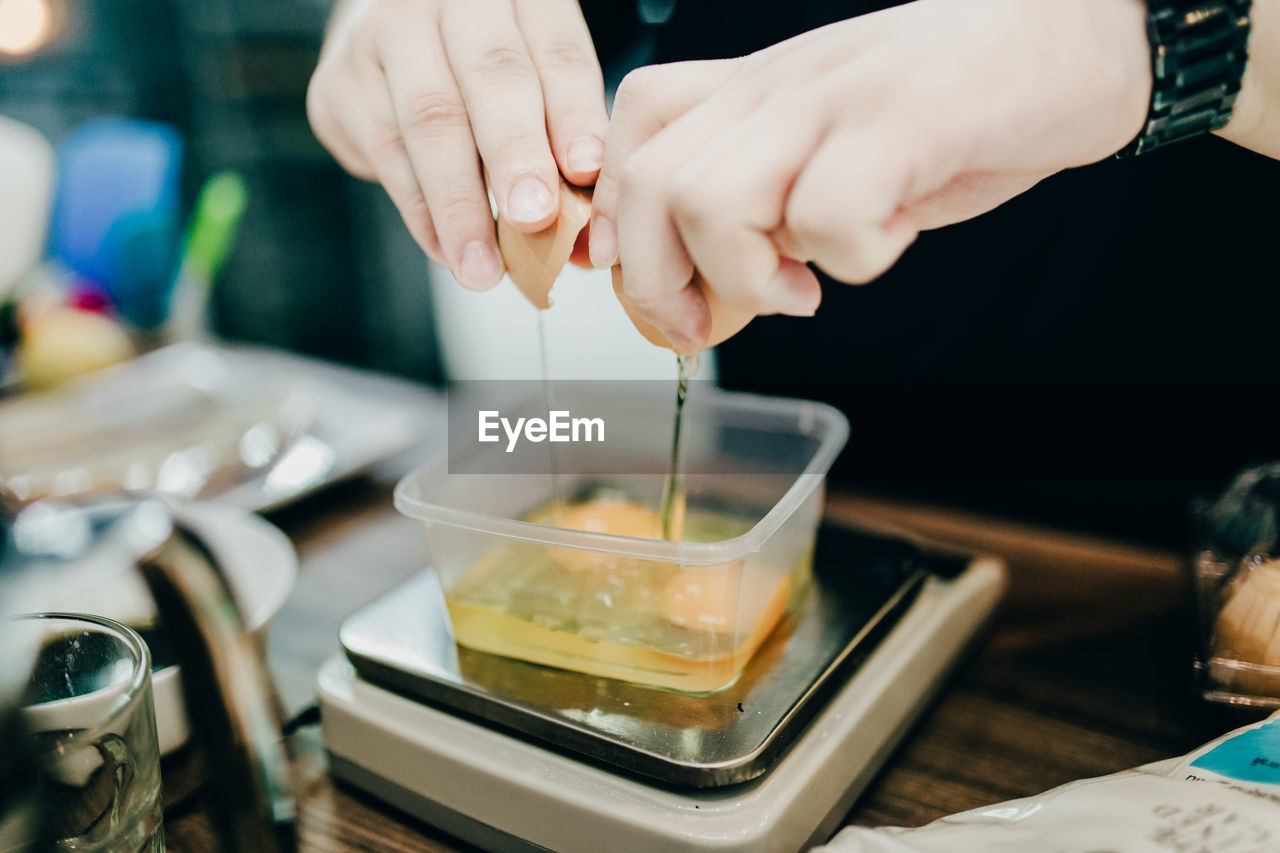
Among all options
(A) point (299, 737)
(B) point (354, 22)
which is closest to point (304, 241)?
(B) point (354, 22)

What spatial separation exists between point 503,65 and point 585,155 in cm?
11

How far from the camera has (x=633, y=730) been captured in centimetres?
57

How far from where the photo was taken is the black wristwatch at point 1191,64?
49 cm

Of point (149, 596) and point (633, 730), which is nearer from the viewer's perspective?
point (633, 730)

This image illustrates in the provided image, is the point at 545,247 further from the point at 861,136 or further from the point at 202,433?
the point at 202,433


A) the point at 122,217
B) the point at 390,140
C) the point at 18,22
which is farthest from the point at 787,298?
the point at 18,22

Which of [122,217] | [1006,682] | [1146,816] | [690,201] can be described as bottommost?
[1006,682]

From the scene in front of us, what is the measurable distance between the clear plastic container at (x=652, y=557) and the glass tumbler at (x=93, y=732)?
8.2 inches

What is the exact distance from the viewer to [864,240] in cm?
45

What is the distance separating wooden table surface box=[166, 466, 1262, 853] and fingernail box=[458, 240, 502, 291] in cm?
→ 40

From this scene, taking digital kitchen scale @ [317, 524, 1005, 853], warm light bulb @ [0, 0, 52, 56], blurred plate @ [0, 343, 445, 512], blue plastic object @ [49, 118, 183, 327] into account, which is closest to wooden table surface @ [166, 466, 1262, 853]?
digital kitchen scale @ [317, 524, 1005, 853]

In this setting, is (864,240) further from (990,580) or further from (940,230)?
(940,230)

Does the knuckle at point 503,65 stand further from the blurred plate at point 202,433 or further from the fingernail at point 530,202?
the blurred plate at point 202,433

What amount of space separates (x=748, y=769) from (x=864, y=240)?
33 cm
